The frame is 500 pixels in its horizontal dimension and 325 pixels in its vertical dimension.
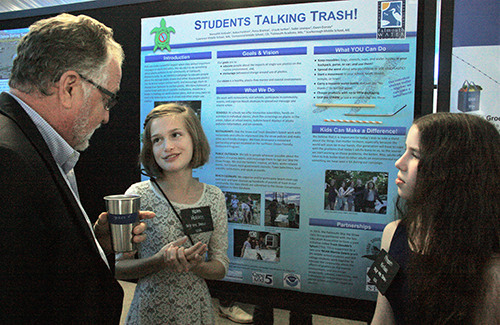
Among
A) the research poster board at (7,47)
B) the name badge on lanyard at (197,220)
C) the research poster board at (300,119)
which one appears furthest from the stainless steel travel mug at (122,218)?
the research poster board at (7,47)

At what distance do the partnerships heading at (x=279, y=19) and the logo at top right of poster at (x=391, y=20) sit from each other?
0.54 ft

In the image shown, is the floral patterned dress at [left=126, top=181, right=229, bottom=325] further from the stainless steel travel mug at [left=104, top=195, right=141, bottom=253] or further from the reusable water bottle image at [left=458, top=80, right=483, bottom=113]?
the reusable water bottle image at [left=458, top=80, right=483, bottom=113]

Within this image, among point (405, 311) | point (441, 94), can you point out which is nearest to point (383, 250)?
point (405, 311)

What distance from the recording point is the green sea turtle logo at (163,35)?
243cm

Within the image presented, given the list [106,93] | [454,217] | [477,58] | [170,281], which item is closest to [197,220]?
[170,281]

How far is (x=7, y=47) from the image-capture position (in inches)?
119

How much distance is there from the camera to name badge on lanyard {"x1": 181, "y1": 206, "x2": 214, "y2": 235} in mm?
1659

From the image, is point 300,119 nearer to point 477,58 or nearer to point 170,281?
point 477,58

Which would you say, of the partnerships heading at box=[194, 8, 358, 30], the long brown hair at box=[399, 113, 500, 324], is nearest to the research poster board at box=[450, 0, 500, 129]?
the partnerships heading at box=[194, 8, 358, 30]

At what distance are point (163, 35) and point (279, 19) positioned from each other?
3.06ft

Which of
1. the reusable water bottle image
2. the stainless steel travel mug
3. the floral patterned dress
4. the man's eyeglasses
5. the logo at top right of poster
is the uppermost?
the logo at top right of poster

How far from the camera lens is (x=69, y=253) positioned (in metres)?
1.00

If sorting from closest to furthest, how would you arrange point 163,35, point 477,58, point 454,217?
point 454,217 < point 477,58 < point 163,35

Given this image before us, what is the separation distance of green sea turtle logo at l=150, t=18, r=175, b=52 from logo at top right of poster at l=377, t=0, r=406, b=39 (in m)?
1.52
